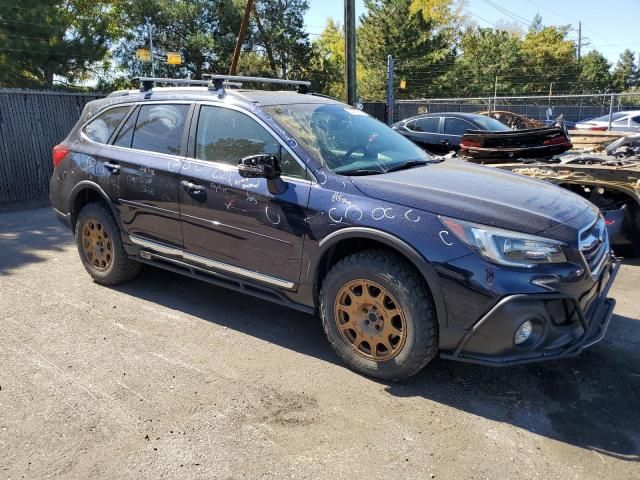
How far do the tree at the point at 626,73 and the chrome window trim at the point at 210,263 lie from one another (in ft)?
201

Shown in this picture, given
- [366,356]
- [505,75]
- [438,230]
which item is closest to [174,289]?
[366,356]

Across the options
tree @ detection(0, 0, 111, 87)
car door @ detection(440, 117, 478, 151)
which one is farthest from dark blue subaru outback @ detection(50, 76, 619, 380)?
tree @ detection(0, 0, 111, 87)

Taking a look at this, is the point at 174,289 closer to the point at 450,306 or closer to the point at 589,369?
the point at 450,306

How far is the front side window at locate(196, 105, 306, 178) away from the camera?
12.0 ft

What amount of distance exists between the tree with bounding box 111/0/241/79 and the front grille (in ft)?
101

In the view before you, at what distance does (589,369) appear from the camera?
11.6 feet

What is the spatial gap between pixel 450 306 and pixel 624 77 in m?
68.0

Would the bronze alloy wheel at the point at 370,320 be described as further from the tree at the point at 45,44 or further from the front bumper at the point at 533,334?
the tree at the point at 45,44

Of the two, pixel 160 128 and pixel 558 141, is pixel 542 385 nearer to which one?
pixel 160 128

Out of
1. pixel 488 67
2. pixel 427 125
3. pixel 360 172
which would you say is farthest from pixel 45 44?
pixel 488 67

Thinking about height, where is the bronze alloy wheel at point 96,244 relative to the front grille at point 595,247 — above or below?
below

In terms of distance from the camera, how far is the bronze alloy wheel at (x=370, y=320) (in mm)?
3213

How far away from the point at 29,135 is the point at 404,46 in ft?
110

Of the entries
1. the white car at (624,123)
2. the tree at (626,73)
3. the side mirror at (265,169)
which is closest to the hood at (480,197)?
the side mirror at (265,169)
